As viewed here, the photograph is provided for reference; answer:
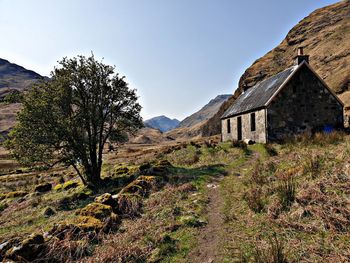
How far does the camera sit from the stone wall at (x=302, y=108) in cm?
2148

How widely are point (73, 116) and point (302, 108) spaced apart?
20368 millimetres

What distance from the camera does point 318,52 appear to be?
70.2m

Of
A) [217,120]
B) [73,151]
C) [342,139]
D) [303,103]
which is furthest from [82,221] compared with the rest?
[217,120]

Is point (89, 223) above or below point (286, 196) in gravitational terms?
below

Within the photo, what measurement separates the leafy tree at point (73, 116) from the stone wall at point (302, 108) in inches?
497

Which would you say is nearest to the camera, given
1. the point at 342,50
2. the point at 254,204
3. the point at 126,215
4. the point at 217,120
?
the point at 254,204

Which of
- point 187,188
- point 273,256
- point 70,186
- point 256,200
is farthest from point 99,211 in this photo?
point 70,186

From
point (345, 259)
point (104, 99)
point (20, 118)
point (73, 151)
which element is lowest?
point (345, 259)

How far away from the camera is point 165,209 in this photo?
909 centimetres

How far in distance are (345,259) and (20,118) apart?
17686 mm

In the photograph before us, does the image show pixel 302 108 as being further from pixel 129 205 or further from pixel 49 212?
pixel 49 212

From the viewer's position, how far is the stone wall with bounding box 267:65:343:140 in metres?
21.5

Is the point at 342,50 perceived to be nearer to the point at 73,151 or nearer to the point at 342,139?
the point at 342,139

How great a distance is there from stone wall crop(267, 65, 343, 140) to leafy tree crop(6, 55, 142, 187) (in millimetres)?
12625
